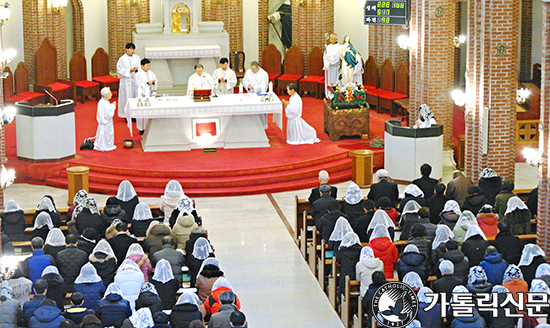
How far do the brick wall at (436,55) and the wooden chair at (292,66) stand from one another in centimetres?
716

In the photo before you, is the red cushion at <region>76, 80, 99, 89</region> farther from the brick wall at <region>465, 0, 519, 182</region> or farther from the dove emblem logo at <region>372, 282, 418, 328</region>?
the dove emblem logo at <region>372, 282, 418, 328</region>

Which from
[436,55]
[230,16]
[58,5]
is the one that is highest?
[58,5]

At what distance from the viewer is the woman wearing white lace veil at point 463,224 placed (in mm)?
13336

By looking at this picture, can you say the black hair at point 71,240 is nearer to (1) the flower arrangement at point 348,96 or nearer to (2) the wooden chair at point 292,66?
(1) the flower arrangement at point 348,96

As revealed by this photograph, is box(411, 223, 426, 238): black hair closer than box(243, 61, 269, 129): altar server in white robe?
Yes

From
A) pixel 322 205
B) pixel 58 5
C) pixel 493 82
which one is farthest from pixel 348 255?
pixel 58 5

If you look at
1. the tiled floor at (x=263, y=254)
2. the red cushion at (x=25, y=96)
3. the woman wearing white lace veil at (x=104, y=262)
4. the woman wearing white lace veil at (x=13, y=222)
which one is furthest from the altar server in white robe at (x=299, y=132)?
the woman wearing white lace veil at (x=104, y=262)

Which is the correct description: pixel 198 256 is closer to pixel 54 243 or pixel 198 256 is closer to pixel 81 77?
pixel 54 243

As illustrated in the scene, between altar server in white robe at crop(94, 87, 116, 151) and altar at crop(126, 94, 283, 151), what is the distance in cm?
46

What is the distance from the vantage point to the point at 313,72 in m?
27.8

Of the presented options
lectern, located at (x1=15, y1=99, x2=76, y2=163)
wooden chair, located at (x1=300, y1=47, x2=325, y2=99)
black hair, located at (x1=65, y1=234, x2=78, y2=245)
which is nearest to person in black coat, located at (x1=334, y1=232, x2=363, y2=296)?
black hair, located at (x1=65, y1=234, x2=78, y2=245)

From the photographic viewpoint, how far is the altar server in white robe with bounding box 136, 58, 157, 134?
74.1ft

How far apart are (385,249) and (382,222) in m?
1.16

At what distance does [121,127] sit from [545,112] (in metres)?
12.7
